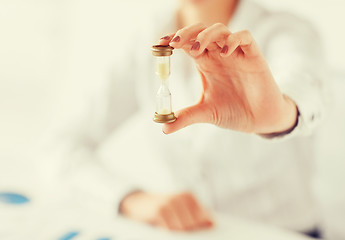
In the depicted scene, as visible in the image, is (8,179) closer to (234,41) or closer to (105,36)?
(234,41)

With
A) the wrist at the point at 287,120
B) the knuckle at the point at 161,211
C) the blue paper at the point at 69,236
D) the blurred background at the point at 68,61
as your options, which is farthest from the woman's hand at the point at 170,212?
the blurred background at the point at 68,61

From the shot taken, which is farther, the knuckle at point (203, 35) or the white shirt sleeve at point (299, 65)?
the white shirt sleeve at point (299, 65)

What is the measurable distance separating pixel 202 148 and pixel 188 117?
0.45 meters

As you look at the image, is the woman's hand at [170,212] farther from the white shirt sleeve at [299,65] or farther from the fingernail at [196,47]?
the fingernail at [196,47]

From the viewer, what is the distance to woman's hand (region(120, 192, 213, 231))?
2.54 ft

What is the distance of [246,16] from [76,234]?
0.54 meters

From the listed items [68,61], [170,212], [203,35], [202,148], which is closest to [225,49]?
[203,35]

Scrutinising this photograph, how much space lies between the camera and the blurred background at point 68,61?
1.15 meters

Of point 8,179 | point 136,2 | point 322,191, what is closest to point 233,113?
point 8,179

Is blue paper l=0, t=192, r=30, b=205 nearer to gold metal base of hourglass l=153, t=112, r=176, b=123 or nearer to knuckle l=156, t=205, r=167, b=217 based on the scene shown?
knuckle l=156, t=205, r=167, b=217

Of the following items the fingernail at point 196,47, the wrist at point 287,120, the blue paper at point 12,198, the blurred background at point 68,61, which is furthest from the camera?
the blurred background at point 68,61

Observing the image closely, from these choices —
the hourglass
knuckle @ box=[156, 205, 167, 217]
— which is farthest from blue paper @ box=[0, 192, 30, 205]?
the hourglass

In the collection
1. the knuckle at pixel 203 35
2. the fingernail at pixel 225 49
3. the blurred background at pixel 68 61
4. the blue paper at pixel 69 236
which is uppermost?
the blurred background at pixel 68 61

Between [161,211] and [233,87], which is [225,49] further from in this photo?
[161,211]
